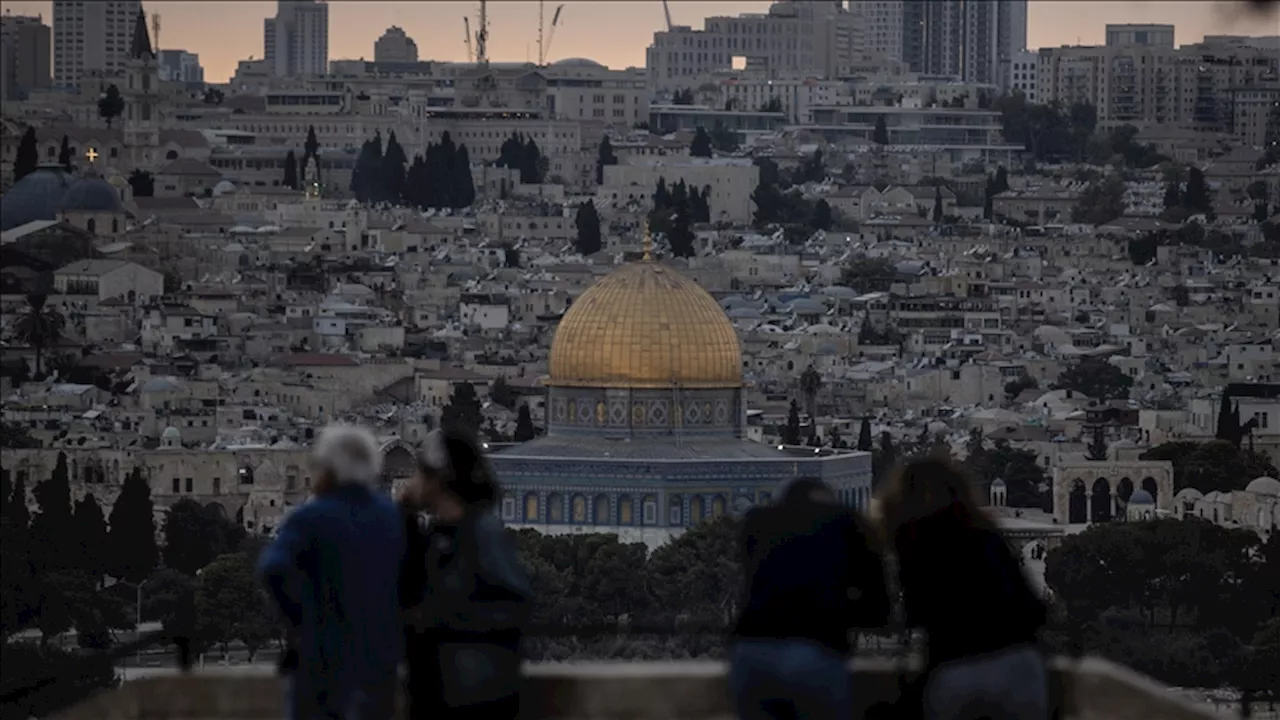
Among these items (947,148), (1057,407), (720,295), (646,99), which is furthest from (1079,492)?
(646,99)

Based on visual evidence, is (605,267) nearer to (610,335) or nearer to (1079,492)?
(1079,492)

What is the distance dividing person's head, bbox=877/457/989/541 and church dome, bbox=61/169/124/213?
367 feet

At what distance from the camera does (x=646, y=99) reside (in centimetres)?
18450

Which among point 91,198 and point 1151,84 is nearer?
point 91,198

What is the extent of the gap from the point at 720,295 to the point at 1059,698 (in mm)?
102428

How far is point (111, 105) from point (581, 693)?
135 meters

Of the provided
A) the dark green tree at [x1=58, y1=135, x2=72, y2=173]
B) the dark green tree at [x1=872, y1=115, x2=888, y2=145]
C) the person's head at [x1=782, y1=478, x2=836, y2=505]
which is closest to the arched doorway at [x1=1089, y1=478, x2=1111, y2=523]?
the person's head at [x1=782, y1=478, x2=836, y2=505]

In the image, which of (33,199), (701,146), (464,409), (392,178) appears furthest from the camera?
(701,146)

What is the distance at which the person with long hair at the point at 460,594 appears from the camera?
15891mm

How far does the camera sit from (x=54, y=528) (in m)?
65.8

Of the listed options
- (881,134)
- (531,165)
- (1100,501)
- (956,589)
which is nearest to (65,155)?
(531,165)

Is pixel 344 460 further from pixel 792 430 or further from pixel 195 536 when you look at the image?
pixel 792 430

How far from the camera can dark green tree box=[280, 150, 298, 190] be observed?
490ft

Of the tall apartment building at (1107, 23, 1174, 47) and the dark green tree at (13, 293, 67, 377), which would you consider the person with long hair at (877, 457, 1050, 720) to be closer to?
the dark green tree at (13, 293, 67, 377)
